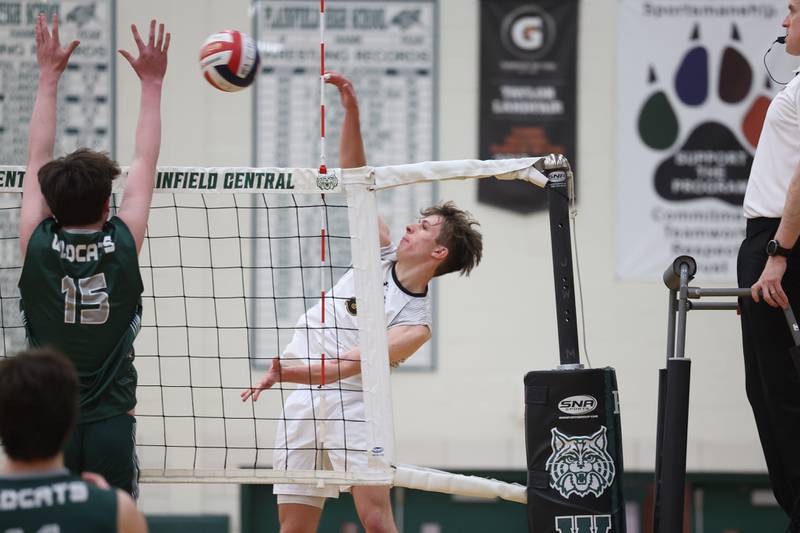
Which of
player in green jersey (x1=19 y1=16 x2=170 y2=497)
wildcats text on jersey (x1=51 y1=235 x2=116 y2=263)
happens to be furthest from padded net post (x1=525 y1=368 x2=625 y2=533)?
wildcats text on jersey (x1=51 y1=235 x2=116 y2=263)

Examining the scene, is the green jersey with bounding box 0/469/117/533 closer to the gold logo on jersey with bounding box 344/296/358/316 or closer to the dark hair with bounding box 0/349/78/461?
the dark hair with bounding box 0/349/78/461

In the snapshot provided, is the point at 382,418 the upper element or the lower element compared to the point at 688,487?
upper

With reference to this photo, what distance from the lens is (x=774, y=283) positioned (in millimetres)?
3473

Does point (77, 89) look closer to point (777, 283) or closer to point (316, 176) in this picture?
point (316, 176)

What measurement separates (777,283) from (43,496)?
2417 millimetres

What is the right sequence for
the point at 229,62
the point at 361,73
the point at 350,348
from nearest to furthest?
the point at 229,62, the point at 350,348, the point at 361,73

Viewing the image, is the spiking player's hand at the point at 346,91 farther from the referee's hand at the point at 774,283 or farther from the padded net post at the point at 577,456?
the referee's hand at the point at 774,283

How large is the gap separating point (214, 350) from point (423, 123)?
2.06 meters

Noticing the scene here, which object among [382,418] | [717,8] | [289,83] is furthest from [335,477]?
[717,8]

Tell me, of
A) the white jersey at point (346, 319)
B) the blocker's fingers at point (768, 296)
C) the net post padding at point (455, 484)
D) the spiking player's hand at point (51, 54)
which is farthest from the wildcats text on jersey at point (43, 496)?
the blocker's fingers at point (768, 296)

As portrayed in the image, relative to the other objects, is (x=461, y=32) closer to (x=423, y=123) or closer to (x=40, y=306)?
(x=423, y=123)

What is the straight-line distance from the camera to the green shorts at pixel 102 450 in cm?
322

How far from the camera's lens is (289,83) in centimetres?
698

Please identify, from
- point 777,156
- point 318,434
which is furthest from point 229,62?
point 777,156
